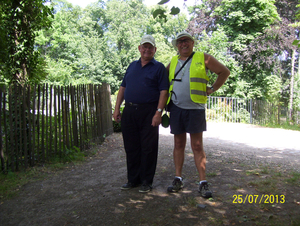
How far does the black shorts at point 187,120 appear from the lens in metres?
3.43

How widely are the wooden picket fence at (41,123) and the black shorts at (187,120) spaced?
9.45 feet

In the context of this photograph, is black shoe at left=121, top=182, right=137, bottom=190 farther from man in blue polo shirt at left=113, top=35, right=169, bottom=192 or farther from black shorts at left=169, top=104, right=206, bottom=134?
black shorts at left=169, top=104, right=206, bottom=134

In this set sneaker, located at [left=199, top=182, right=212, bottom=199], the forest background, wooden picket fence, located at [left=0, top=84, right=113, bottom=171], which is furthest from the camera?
the forest background

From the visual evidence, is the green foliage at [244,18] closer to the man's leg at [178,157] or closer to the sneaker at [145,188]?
the man's leg at [178,157]

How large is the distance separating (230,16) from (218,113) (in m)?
7.04

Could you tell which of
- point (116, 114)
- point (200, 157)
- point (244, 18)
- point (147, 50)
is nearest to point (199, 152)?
point (200, 157)

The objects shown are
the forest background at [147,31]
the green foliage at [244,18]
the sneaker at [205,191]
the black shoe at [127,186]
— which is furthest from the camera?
the green foliage at [244,18]

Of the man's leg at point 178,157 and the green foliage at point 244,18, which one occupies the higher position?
the green foliage at point 244,18

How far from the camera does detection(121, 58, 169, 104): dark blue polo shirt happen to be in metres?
3.66

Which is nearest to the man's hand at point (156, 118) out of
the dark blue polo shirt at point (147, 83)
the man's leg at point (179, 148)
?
the dark blue polo shirt at point (147, 83)

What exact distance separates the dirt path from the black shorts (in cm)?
87

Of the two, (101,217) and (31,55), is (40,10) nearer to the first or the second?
(31,55)
